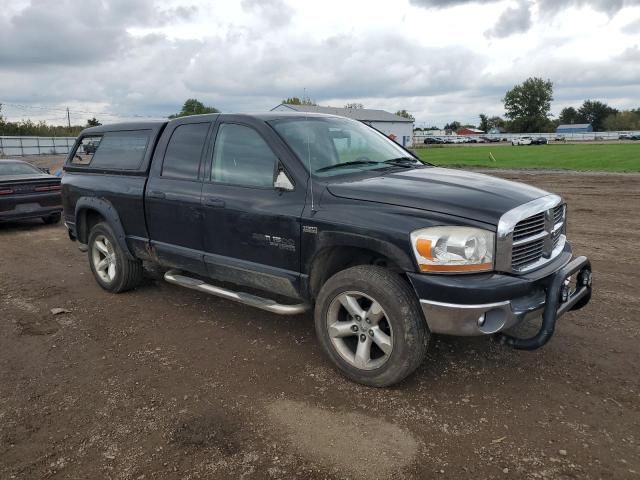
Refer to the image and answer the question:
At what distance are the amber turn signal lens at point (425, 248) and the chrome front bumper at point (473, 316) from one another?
29cm

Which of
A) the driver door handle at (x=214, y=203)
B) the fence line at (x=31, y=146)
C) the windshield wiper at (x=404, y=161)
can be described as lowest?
the driver door handle at (x=214, y=203)

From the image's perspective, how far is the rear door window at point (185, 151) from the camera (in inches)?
193

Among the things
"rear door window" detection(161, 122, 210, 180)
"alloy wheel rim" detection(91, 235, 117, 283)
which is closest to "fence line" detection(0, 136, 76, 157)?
"alloy wheel rim" detection(91, 235, 117, 283)

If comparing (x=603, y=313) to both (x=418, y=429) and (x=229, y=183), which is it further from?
(x=229, y=183)

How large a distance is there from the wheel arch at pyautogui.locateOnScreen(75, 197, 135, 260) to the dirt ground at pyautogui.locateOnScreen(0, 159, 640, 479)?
752 mm

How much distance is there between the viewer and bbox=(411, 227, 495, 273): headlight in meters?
3.35

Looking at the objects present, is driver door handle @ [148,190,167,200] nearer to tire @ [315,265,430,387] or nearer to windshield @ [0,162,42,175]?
tire @ [315,265,430,387]

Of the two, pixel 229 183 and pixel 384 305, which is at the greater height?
pixel 229 183

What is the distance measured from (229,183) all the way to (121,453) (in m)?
2.31

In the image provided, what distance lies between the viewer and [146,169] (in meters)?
5.38

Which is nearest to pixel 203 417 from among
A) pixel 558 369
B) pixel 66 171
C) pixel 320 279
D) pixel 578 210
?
pixel 320 279

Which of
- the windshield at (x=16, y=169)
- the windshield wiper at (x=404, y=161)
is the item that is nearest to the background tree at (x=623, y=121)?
the windshield at (x=16, y=169)

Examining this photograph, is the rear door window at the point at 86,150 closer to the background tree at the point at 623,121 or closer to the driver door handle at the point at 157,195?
the driver door handle at the point at 157,195

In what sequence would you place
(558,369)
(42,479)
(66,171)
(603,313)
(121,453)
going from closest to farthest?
(42,479), (121,453), (558,369), (603,313), (66,171)
